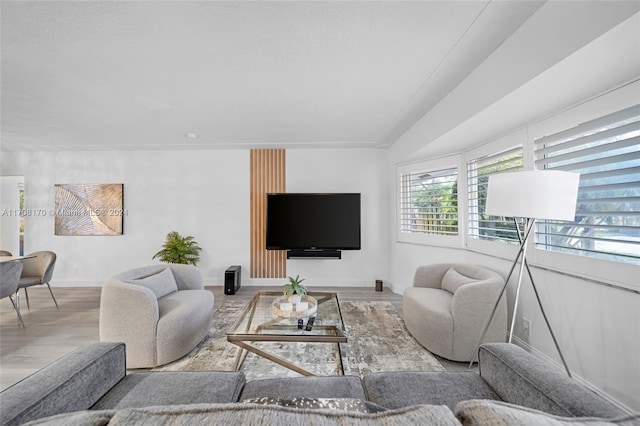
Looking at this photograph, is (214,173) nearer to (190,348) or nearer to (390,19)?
(190,348)

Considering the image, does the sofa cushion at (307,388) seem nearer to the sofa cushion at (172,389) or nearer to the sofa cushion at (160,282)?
the sofa cushion at (172,389)

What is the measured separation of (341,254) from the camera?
433 cm

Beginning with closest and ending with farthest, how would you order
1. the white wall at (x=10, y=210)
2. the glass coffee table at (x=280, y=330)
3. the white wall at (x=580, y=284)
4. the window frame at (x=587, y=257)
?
the white wall at (x=580, y=284) → the window frame at (x=587, y=257) → the glass coffee table at (x=280, y=330) → the white wall at (x=10, y=210)

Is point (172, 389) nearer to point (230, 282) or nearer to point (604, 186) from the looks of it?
point (604, 186)

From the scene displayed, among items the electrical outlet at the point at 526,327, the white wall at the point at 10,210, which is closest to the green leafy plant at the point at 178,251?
the white wall at the point at 10,210

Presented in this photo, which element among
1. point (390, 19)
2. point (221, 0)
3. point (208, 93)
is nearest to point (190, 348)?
point (208, 93)

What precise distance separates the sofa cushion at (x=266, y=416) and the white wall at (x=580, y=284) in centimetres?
178

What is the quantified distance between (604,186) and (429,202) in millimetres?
2062

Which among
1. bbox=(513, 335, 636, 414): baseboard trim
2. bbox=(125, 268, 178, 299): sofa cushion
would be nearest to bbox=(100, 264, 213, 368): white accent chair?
bbox=(125, 268, 178, 299): sofa cushion

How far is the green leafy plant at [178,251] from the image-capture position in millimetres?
4031

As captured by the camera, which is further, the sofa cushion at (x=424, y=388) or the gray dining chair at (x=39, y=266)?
the gray dining chair at (x=39, y=266)

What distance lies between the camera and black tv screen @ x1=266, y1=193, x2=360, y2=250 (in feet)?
13.6

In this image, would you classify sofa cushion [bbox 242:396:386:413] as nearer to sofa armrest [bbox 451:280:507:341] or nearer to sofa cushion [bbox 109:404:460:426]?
sofa cushion [bbox 109:404:460:426]

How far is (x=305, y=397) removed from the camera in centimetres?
105
